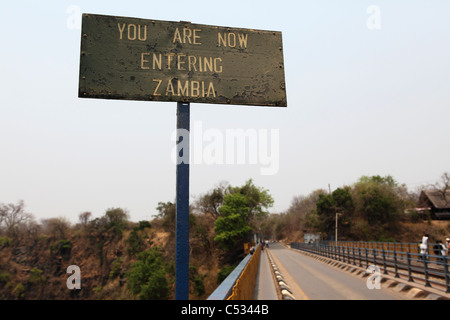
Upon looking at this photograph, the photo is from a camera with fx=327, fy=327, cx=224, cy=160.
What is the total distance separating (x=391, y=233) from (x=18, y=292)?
80.2 meters

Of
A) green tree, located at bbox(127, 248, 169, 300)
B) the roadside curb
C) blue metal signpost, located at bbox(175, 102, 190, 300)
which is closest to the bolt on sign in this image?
blue metal signpost, located at bbox(175, 102, 190, 300)

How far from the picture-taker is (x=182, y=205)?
3857 millimetres

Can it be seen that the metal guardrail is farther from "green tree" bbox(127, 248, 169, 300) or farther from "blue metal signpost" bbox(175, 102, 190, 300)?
"green tree" bbox(127, 248, 169, 300)

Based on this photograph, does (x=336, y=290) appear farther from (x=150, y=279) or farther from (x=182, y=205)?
(x=150, y=279)

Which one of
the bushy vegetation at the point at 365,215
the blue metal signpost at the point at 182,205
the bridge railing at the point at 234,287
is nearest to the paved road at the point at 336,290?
the bridge railing at the point at 234,287

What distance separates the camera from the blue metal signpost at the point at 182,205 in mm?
3725

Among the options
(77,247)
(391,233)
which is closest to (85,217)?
(77,247)

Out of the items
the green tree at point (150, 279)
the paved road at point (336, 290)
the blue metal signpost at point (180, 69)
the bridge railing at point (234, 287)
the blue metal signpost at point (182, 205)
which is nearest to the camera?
the blue metal signpost at point (182, 205)

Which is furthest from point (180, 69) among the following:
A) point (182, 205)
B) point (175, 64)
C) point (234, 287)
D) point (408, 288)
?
point (408, 288)

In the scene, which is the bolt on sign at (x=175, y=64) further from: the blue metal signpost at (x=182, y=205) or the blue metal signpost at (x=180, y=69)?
the blue metal signpost at (x=182, y=205)

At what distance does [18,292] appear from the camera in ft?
241

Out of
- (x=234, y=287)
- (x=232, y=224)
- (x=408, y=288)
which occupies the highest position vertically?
(x=234, y=287)

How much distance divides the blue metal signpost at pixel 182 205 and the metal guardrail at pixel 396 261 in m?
9.42

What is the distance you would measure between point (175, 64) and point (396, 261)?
535 inches
